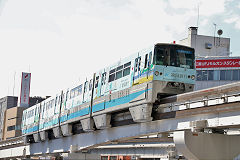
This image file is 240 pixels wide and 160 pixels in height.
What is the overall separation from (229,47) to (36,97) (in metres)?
59.7

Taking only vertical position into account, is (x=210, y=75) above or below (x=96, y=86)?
above

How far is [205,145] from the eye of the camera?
53.9ft

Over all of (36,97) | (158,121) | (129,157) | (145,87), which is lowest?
(129,157)

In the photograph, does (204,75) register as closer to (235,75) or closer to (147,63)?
(235,75)

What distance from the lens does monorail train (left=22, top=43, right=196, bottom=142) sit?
19125 millimetres

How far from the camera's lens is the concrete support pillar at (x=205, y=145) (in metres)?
16.0

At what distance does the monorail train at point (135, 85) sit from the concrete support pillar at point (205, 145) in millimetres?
3029

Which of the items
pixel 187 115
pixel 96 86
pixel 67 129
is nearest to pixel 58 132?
pixel 67 129

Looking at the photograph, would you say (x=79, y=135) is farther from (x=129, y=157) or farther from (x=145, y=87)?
(x=129, y=157)

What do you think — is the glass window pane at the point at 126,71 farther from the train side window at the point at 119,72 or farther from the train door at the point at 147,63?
the train door at the point at 147,63

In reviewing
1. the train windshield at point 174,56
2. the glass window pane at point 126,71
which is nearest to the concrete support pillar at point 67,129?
the glass window pane at point 126,71

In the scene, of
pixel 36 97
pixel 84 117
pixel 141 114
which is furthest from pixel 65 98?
pixel 36 97

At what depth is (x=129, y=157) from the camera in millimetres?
50438

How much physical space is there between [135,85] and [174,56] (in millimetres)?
2320
